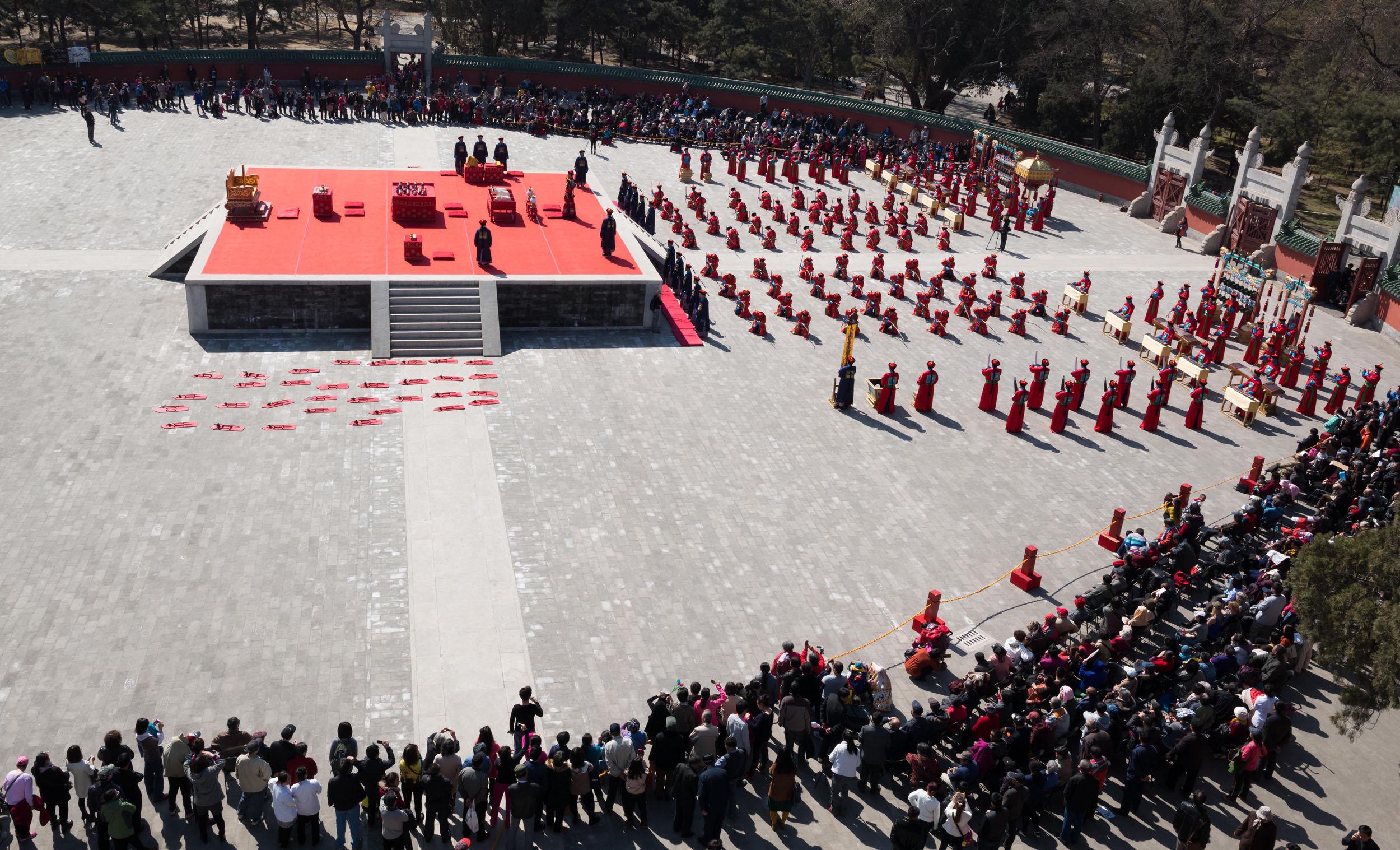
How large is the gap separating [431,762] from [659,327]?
16.4m

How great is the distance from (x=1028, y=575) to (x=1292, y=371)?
1267 centimetres

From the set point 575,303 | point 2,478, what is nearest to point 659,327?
point 575,303

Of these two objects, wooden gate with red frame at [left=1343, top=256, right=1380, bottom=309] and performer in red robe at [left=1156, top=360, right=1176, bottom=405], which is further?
wooden gate with red frame at [left=1343, top=256, right=1380, bottom=309]

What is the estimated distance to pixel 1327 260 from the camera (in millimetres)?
32812

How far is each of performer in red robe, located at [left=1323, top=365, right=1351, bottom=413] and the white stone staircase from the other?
737 inches

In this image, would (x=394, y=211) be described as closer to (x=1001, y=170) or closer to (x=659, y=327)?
(x=659, y=327)

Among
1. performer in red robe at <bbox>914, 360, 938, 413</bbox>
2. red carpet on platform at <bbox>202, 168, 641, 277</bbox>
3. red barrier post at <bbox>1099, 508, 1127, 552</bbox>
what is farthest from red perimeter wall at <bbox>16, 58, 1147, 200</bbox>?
red barrier post at <bbox>1099, 508, 1127, 552</bbox>

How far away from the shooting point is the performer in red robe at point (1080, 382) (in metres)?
23.9

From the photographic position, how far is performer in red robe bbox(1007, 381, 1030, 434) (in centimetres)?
2266

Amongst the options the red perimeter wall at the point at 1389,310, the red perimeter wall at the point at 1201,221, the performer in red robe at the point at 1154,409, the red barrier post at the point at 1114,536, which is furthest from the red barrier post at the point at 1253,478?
the red perimeter wall at the point at 1201,221

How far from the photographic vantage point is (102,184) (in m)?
33.3

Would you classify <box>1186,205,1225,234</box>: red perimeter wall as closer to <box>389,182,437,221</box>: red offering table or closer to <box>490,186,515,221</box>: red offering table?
<box>490,186,515,221</box>: red offering table

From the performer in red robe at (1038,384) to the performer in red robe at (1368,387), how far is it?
6345mm

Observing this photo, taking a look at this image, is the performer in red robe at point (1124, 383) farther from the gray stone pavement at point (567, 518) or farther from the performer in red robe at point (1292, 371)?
the performer in red robe at point (1292, 371)
